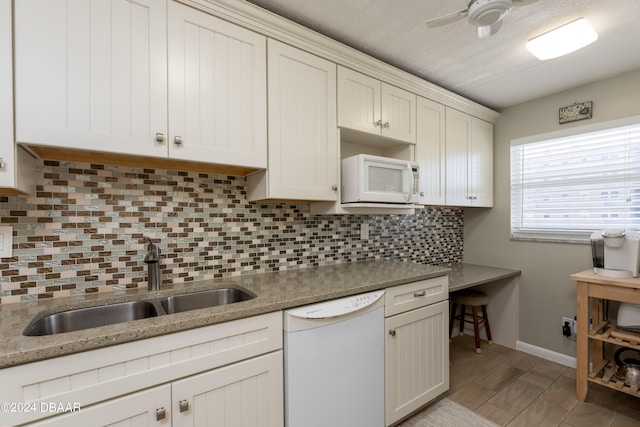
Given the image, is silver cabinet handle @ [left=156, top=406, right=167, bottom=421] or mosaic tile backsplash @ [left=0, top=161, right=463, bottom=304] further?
mosaic tile backsplash @ [left=0, top=161, right=463, bottom=304]

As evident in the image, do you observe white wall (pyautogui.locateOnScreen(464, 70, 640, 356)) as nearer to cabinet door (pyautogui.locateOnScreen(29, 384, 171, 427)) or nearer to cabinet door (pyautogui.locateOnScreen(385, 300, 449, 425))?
cabinet door (pyautogui.locateOnScreen(385, 300, 449, 425))

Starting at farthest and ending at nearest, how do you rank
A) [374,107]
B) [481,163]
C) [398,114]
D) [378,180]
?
1. [481,163]
2. [398,114]
3. [374,107]
4. [378,180]

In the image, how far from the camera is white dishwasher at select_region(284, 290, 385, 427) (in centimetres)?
128

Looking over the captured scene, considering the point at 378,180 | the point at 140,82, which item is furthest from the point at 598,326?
the point at 140,82

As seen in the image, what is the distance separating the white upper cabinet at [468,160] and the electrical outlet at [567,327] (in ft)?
3.76

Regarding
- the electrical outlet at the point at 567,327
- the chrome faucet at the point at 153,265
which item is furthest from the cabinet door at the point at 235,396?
the electrical outlet at the point at 567,327

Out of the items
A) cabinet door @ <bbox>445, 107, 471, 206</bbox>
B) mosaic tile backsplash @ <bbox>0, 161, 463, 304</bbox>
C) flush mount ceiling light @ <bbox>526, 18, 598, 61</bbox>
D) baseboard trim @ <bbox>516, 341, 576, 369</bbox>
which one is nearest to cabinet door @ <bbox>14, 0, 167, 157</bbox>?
mosaic tile backsplash @ <bbox>0, 161, 463, 304</bbox>

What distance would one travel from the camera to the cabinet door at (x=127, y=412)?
0.86 m

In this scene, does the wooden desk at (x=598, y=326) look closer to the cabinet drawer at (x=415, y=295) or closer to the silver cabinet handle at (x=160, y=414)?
the cabinet drawer at (x=415, y=295)

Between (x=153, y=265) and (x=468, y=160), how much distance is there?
2613mm

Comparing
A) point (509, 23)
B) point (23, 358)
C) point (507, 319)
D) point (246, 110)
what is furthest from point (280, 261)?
point (507, 319)

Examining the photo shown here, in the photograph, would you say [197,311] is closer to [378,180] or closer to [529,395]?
[378,180]

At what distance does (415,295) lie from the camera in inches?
69.4

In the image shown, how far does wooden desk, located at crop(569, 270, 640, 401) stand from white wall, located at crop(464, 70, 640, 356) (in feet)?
1.04
